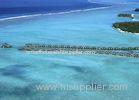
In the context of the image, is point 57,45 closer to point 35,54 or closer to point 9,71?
point 35,54

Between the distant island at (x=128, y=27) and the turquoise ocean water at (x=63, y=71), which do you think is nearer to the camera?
the turquoise ocean water at (x=63, y=71)

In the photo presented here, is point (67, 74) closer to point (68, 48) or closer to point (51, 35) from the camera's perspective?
point (68, 48)

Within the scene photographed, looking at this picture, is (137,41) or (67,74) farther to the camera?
(137,41)

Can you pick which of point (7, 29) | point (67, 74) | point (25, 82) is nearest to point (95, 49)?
point (67, 74)

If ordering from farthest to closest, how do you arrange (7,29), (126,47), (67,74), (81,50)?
(7,29) < (126,47) < (81,50) < (67,74)

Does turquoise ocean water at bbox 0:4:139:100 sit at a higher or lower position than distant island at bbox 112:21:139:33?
lower

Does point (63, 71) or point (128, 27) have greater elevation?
point (128, 27)

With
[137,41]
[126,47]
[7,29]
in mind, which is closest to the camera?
[126,47]

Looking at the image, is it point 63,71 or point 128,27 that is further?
point 128,27

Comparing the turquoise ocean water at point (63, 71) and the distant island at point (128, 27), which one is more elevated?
the distant island at point (128, 27)

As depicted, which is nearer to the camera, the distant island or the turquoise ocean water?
the turquoise ocean water
